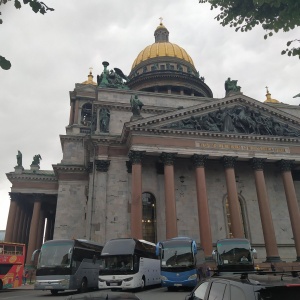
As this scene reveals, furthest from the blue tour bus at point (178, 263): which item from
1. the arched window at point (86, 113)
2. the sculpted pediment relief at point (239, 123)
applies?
the arched window at point (86, 113)

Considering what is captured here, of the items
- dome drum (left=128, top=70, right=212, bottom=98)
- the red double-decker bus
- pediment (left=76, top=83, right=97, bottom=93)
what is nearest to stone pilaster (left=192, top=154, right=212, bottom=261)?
the red double-decker bus

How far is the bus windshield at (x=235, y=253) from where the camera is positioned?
20.8 meters

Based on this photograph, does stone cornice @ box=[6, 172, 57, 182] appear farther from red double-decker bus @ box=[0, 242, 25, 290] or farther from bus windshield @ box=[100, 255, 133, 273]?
bus windshield @ box=[100, 255, 133, 273]

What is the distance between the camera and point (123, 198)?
3078 cm

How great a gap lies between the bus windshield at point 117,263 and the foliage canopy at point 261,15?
1302 cm

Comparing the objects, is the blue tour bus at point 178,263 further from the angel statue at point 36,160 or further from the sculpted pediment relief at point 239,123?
the angel statue at point 36,160

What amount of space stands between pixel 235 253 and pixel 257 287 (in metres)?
18.2

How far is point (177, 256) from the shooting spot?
19500mm

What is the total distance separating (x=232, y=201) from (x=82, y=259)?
14.7m

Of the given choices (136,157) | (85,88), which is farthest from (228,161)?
(85,88)

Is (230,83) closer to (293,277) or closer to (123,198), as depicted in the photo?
(123,198)

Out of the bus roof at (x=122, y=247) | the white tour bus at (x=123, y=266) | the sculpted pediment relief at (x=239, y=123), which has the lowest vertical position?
the white tour bus at (x=123, y=266)

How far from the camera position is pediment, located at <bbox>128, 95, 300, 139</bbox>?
30.3m

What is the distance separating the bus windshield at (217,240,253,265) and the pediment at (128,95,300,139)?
12.1 meters
